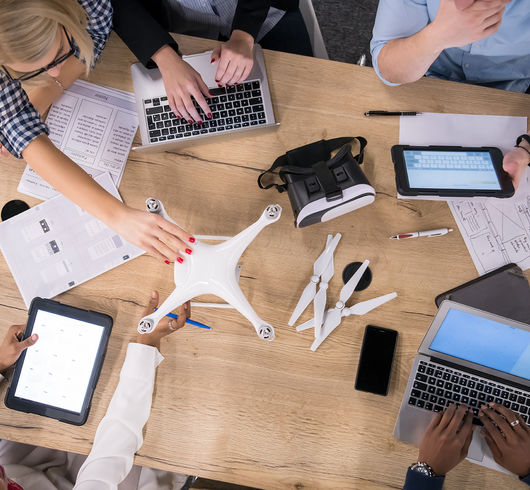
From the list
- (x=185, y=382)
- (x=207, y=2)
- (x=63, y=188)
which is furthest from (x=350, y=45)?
(x=185, y=382)

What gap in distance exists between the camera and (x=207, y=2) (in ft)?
3.91

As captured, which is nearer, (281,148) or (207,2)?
(281,148)

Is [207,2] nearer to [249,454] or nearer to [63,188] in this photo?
[63,188]

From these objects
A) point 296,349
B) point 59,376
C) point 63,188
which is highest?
point 63,188

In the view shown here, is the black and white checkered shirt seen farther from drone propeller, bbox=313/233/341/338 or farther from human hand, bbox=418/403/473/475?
human hand, bbox=418/403/473/475

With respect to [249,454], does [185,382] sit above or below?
above

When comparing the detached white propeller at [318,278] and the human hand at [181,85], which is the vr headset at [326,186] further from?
the human hand at [181,85]

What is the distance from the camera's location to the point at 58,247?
41.8 inches

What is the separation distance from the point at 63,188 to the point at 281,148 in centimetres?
51

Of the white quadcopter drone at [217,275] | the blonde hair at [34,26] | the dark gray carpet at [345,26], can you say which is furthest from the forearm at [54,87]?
the dark gray carpet at [345,26]

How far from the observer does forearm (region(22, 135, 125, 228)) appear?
0.98 meters

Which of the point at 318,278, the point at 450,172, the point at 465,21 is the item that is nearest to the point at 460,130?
the point at 450,172

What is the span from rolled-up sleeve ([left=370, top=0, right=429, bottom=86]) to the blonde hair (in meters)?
0.68

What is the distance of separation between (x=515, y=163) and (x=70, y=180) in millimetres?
994
